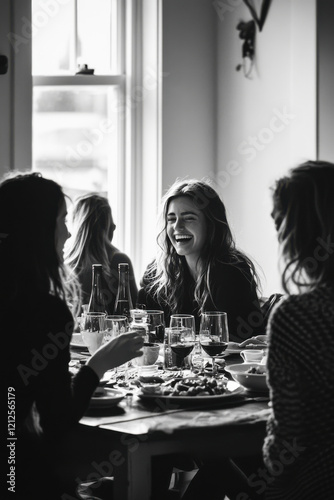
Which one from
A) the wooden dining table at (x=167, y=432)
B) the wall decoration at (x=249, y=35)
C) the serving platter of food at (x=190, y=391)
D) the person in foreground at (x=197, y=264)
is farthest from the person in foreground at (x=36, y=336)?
the wall decoration at (x=249, y=35)

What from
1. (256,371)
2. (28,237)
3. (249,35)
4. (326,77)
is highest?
(249,35)

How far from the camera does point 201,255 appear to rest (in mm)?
2998

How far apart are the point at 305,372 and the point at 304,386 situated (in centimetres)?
3

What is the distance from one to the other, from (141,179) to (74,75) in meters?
0.79

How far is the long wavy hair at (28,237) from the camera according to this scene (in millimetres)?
1553

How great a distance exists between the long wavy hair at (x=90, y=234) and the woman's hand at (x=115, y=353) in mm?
1792

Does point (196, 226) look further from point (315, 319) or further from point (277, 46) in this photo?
point (315, 319)

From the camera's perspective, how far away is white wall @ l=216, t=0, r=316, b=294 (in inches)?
138

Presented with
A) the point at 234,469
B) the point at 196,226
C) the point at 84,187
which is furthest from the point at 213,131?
the point at 234,469

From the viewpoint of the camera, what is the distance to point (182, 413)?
1.64m

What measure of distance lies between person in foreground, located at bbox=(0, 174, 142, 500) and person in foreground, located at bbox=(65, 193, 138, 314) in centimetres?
190

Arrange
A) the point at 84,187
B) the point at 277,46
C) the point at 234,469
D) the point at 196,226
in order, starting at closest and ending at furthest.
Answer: the point at 234,469, the point at 196,226, the point at 277,46, the point at 84,187

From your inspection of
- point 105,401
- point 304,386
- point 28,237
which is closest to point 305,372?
point 304,386

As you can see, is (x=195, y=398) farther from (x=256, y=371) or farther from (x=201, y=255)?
(x=201, y=255)
